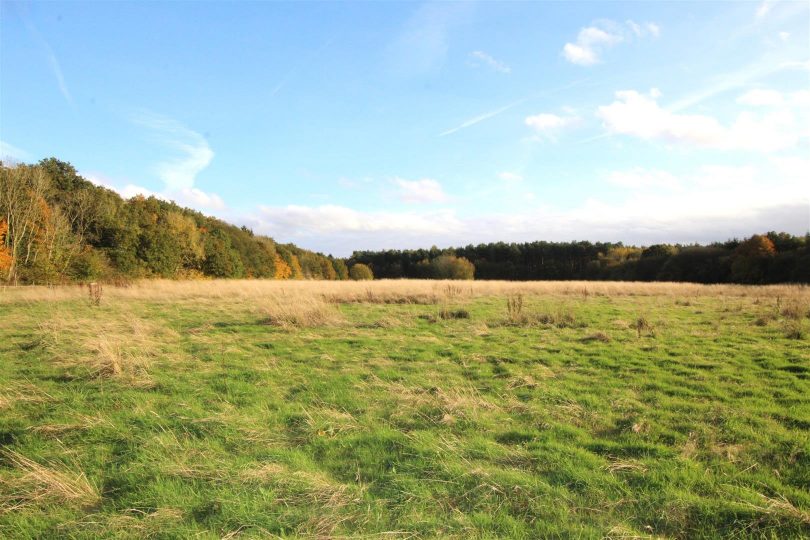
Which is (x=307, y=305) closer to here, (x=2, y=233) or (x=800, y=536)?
(x=800, y=536)

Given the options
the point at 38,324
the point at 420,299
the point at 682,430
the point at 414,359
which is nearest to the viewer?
the point at 682,430

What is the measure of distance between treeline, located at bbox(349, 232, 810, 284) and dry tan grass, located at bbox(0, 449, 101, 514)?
200 ft

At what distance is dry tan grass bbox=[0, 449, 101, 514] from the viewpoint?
3641mm

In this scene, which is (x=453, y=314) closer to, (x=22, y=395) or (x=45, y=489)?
(x=22, y=395)

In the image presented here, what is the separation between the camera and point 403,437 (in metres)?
4.88

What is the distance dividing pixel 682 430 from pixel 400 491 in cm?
359

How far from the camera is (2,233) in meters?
29.8

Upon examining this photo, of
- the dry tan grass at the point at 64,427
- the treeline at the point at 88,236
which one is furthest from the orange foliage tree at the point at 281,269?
the dry tan grass at the point at 64,427

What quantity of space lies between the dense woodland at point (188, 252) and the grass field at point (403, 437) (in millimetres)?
27520

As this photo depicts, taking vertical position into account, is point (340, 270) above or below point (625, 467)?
above

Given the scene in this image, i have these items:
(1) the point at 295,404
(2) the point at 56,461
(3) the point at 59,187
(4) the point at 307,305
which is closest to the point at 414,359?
(1) the point at 295,404

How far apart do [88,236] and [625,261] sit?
3130 inches

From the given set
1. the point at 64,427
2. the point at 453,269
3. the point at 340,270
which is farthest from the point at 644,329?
Result: the point at 340,270

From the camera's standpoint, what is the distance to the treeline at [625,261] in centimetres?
5450
